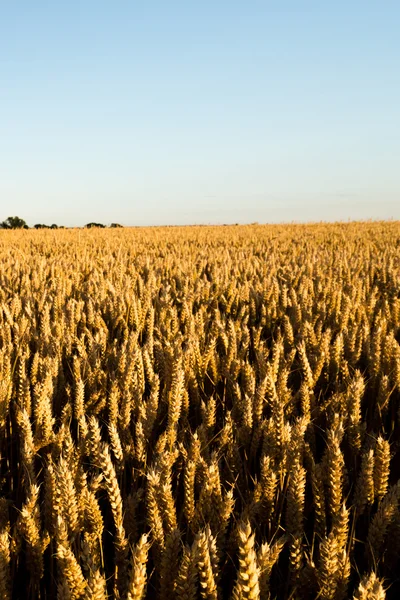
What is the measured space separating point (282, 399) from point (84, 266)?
133 inches

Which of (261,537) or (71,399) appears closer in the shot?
(261,537)

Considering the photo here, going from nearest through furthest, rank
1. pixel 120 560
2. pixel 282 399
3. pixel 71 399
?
pixel 120 560 < pixel 282 399 < pixel 71 399

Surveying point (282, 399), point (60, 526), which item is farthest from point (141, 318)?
point (60, 526)

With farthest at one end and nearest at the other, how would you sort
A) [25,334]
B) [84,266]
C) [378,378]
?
[84,266]
[25,334]
[378,378]

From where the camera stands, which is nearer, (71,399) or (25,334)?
(71,399)

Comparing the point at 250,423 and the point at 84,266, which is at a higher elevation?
the point at 84,266

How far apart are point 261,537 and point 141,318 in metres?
1.61

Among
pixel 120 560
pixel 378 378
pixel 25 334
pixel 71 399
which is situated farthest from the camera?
pixel 25 334

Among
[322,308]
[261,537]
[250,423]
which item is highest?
Answer: [322,308]

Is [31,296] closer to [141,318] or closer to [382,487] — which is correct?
[141,318]

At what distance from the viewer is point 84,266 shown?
4.59 m

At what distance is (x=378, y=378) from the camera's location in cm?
184

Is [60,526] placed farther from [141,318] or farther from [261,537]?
[141,318]

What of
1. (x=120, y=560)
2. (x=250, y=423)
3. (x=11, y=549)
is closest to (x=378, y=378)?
(x=250, y=423)
